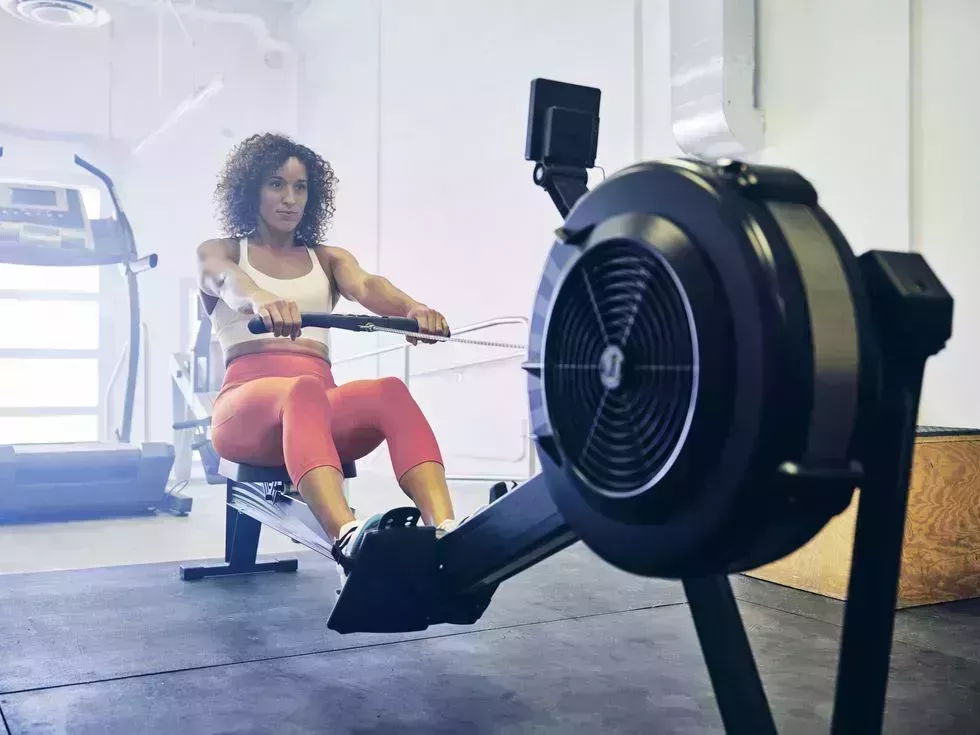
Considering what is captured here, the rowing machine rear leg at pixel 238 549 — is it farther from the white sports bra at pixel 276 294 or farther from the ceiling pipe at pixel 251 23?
the ceiling pipe at pixel 251 23

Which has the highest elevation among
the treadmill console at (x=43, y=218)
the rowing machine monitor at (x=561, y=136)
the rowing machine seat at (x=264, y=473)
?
the treadmill console at (x=43, y=218)

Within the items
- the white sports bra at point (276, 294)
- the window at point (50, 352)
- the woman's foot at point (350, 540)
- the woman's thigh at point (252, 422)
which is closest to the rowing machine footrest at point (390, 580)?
the woman's foot at point (350, 540)

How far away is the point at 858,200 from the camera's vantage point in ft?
11.0

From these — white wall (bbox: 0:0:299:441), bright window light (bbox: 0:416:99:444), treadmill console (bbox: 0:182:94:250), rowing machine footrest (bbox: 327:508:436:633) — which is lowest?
bright window light (bbox: 0:416:99:444)

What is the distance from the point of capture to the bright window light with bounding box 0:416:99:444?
678 centimetres

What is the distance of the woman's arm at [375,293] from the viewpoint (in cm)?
196

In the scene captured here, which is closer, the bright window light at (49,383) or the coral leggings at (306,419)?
the coral leggings at (306,419)

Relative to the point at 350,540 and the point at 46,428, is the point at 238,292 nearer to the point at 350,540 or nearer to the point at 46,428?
the point at 350,540

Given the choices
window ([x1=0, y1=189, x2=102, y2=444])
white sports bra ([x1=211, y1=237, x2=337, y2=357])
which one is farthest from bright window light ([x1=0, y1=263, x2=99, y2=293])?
white sports bra ([x1=211, y1=237, x2=337, y2=357])

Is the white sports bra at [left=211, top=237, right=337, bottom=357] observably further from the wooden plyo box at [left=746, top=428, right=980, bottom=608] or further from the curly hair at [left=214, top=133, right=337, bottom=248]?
the wooden plyo box at [left=746, top=428, right=980, bottom=608]

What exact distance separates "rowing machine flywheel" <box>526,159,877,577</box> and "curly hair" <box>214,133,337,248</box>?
1.55 metres

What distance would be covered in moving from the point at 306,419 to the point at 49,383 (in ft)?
18.8

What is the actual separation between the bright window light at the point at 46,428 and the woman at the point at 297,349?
4.88 metres

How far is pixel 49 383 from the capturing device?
22.5 feet
